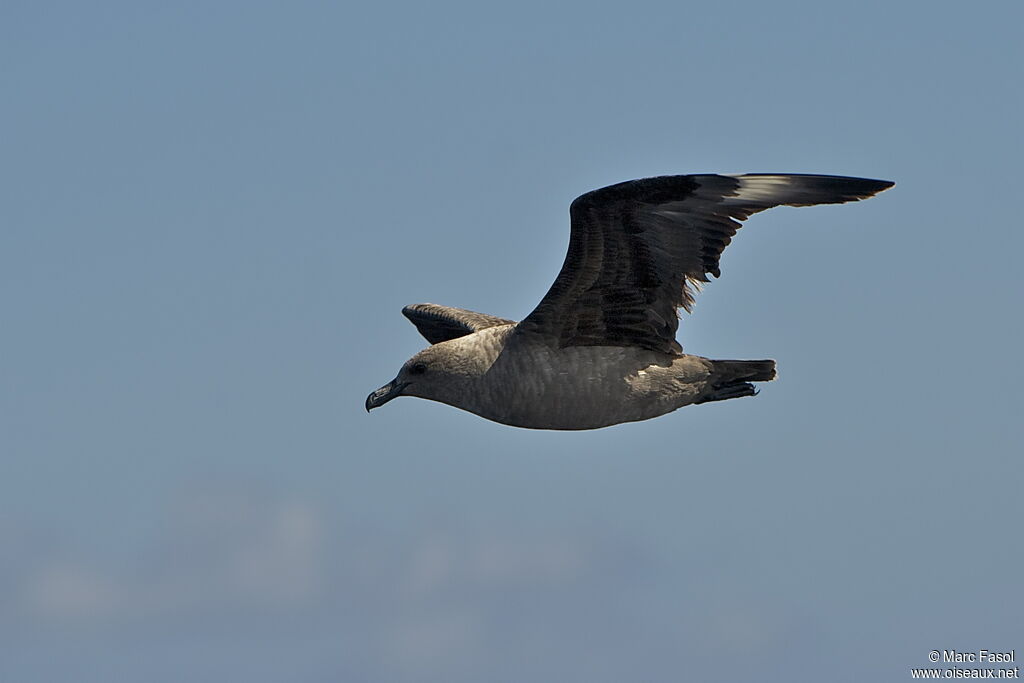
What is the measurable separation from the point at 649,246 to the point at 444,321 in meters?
3.83

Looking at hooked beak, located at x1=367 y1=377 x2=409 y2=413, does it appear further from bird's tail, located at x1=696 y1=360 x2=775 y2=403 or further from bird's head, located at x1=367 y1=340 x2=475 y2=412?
bird's tail, located at x1=696 y1=360 x2=775 y2=403

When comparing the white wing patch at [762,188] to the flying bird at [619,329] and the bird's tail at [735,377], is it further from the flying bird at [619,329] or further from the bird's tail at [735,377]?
the bird's tail at [735,377]

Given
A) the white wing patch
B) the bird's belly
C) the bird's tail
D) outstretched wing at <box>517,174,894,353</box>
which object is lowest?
the bird's belly

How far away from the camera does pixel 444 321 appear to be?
16719 mm

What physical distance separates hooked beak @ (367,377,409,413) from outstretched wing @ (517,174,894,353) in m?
1.23

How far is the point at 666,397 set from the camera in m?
14.1

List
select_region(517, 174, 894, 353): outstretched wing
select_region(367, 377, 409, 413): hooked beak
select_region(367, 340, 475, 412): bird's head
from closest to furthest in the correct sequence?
select_region(517, 174, 894, 353): outstretched wing, select_region(367, 340, 475, 412): bird's head, select_region(367, 377, 409, 413): hooked beak

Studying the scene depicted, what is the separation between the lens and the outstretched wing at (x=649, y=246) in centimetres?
1287

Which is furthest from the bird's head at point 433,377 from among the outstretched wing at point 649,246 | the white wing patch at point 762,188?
the white wing patch at point 762,188

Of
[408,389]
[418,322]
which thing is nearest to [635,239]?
[408,389]

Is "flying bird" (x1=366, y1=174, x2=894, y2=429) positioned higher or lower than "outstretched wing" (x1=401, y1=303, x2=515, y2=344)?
lower

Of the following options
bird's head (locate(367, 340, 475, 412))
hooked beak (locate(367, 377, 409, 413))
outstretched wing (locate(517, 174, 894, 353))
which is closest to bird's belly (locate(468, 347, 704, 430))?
outstretched wing (locate(517, 174, 894, 353))

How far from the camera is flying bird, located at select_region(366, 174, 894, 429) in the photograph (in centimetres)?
1300

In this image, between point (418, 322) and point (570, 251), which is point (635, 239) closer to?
point (570, 251)
